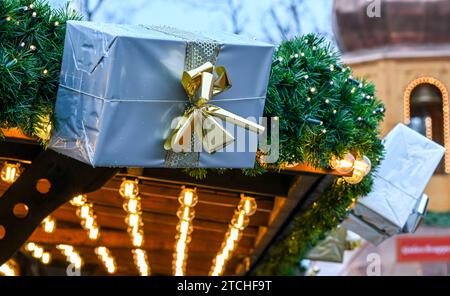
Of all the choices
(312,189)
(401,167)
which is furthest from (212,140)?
(401,167)

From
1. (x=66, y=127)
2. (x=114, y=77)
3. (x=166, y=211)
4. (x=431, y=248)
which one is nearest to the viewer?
(x=114, y=77)

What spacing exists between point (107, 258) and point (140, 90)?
269 inches

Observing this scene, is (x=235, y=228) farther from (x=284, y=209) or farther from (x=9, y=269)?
(x=9, y=269)

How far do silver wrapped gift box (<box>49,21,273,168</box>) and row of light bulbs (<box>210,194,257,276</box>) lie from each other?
218 cm

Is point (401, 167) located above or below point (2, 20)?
above

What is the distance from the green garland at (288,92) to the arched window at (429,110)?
19.0 m

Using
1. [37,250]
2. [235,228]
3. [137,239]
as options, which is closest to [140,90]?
[235,228]

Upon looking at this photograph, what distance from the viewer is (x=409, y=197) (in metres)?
8.36

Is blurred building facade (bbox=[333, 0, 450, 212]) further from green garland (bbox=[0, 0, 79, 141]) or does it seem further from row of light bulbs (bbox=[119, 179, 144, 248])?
green garland (bbox=[0, 0, 79, 141])

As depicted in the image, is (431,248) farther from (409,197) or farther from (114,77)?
(114,77)

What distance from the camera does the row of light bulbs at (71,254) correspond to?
424 inches

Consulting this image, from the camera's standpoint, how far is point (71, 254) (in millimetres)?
11516

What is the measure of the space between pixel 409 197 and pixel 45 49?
4.05m
